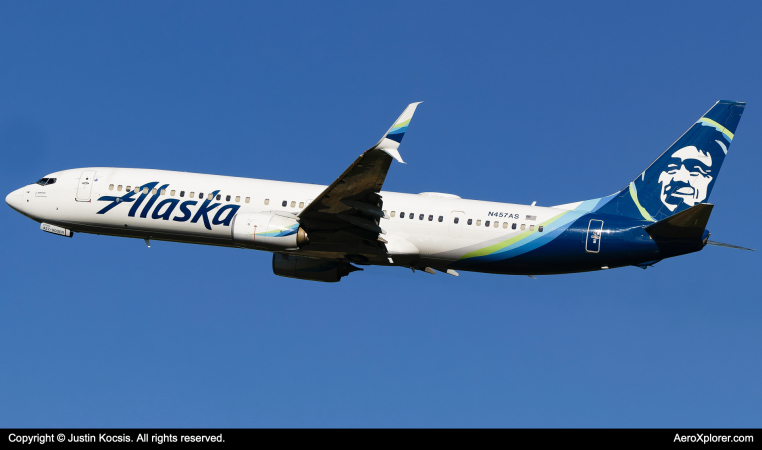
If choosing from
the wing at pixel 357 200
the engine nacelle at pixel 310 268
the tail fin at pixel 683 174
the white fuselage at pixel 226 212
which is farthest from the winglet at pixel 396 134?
the tail fin at pixel 683 174

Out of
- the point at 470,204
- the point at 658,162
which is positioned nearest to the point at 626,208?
the point at 658,162

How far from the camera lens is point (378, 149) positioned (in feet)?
103

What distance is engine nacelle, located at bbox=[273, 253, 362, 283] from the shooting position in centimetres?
4056

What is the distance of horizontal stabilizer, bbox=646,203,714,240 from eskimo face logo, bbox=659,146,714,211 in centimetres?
275

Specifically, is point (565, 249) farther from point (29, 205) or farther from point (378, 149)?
point (29, 205)

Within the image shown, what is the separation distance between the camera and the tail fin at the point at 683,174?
37.6 meters

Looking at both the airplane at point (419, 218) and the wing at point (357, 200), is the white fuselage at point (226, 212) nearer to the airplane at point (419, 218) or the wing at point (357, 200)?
the airplane at point (419, 218)

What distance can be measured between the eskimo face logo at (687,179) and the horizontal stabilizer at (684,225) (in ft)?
9.02

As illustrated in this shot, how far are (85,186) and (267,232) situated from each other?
34.3 feet

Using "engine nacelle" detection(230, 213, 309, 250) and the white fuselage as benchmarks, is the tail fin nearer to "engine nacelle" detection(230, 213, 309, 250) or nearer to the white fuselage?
the white fuselage

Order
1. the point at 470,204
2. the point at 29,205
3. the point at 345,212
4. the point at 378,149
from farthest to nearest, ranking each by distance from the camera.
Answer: the point at 29,205
the point at 470,204
the point at 345,212
the point at 378,149

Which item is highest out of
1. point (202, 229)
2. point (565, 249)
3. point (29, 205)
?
point (29, 205)

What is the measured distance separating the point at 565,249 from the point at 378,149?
10.4 m

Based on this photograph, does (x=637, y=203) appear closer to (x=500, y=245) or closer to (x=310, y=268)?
(x=500, y=245)
